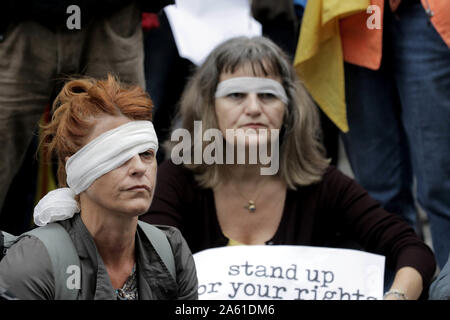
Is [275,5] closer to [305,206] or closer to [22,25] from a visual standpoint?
[305,206]

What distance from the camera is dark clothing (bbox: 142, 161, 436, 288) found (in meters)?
3.51

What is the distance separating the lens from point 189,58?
4.12 m

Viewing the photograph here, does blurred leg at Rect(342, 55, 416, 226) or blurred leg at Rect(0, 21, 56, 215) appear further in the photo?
blurred leg at Rect(342, 55, 416, 226)

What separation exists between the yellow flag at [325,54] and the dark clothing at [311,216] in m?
0.37

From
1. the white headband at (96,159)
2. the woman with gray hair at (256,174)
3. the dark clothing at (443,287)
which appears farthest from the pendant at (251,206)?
the white headband at (96,159)

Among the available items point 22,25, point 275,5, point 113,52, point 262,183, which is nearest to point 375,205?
point 262,183

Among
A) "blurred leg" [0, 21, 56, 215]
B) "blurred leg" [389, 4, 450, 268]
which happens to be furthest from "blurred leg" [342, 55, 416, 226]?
"blurred leg" [0, 21, 56, 215]

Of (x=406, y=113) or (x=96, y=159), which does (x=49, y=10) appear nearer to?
(x=96, y=159)

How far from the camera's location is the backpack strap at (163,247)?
7.77ft

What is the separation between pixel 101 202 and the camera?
7.35 feet

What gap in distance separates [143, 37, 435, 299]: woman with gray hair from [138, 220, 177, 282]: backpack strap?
3.45ft

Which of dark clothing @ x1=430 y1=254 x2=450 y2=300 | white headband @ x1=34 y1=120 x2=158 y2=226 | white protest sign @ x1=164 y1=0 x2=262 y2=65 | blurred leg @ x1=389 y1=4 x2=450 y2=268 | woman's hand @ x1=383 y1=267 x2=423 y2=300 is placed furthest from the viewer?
white protest sign @ x1=164 y1=0 x2=262 y2=65

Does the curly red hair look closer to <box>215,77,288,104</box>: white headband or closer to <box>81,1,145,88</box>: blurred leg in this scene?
<box>81,1,145,88</box>: blurred leg
